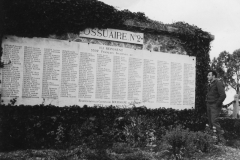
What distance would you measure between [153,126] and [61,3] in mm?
4180

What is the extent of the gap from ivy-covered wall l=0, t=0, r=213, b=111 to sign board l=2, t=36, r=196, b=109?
0.23 m

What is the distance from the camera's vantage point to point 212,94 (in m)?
7.62

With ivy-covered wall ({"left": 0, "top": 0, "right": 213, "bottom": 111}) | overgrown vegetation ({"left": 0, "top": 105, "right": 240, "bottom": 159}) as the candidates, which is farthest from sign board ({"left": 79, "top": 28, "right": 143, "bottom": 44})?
overgrown vegetation ({"left": 0, "top": 105, "right": 240, "bottom": 159})

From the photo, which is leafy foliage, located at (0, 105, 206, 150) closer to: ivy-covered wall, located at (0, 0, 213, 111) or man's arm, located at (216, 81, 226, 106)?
man's arm, located at (216, 81, 226, 106)

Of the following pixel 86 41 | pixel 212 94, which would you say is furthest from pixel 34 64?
pixel 212 94

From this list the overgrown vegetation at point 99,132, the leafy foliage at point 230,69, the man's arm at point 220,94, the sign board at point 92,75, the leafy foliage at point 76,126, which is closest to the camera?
the overgrown vegetation at point 99,132

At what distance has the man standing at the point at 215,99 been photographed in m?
7.30

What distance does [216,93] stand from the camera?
299 inches

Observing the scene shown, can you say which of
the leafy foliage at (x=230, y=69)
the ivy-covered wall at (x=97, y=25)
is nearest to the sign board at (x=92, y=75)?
the ivy-covered wall at (x=97, y=25)

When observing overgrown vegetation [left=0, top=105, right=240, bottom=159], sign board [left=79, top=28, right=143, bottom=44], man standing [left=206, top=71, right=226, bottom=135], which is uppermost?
sign board [left=79, top=28, right=143, bottom=44]

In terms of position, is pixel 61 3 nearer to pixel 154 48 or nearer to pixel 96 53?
pixel 96 53

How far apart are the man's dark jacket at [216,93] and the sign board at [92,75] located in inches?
38.3

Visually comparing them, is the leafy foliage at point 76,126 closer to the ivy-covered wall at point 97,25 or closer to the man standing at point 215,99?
the man standing at point 215,99

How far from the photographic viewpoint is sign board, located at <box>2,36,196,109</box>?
21.8ft
